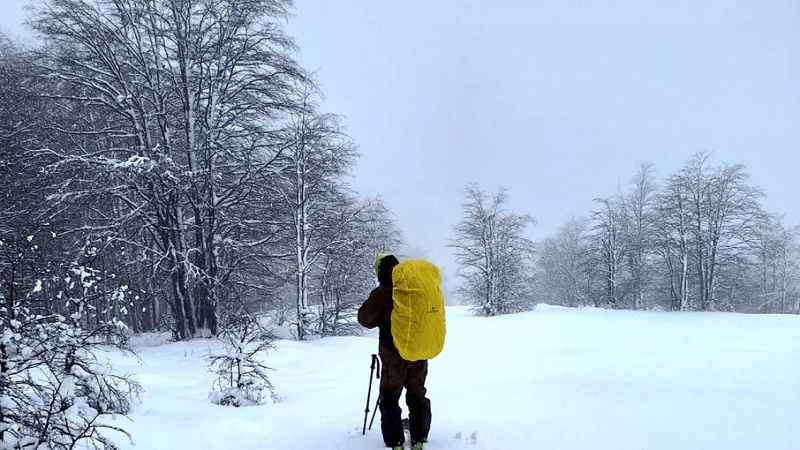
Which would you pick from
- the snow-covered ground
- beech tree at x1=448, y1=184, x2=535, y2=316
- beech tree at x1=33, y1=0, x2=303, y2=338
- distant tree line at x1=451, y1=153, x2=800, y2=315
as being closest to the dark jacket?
the snow-covered ground

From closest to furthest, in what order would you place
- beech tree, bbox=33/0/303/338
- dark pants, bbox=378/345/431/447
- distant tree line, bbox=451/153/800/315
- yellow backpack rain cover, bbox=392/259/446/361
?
yellow backpack rain cover, bbox=392/259/446/361 < dark pants, bbox=378/345/431/447 < beech tree, bbox=33/0/303/338 < distant tree line, bbox=451/153/800/315

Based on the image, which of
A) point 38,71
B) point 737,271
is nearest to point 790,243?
point 737,271

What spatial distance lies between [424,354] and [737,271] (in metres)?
33.2

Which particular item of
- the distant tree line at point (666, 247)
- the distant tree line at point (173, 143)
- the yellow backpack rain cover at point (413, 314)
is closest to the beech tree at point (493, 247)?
the distant tree line at point (666, 247)

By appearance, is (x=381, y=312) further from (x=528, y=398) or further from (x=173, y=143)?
(x=173, y=143)

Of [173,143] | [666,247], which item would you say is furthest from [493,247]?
[173,143]

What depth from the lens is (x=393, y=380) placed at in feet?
12.7

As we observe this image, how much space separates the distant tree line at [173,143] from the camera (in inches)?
429

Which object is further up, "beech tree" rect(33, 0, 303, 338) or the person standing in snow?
"beech tree" rect(33, 0, 303, 338)

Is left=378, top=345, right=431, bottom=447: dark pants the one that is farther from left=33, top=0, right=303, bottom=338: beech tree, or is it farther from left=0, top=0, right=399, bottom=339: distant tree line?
left=33, top=0, right=303, bottom=338: beech tree

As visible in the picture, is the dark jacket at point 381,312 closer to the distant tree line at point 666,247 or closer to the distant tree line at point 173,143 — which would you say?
the distant tree line at point 173,143

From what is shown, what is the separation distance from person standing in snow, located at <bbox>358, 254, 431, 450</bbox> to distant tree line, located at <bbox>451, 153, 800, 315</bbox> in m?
24.8

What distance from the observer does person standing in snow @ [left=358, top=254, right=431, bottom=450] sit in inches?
151

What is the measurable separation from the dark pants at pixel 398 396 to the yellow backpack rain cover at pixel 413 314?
0.64ft
